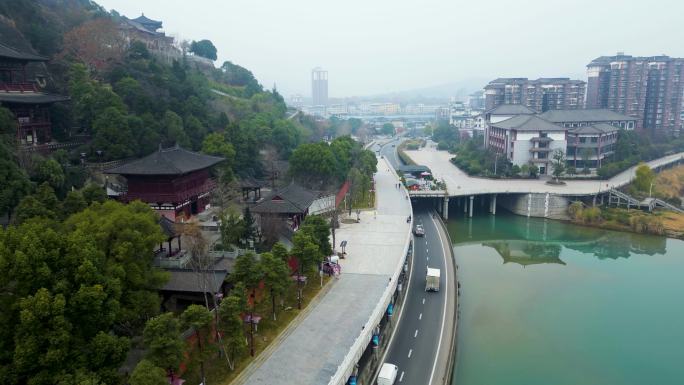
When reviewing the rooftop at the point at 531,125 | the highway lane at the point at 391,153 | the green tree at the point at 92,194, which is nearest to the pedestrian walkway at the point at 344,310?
the green tree at the point at 92,194

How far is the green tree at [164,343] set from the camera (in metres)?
13.5

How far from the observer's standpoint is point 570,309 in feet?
89.1

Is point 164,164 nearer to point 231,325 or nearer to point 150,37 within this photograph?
point 231,325

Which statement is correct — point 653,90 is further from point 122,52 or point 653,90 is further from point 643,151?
point 122,52

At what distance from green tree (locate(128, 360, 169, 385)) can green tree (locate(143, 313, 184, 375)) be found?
629mm

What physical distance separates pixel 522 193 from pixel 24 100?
42.5m

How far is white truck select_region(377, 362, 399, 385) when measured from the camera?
57.1 ft

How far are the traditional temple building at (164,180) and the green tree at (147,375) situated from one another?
17.6m

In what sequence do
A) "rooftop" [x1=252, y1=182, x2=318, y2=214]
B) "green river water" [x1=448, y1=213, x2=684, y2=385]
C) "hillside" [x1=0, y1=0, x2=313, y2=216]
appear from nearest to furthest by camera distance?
1. "green river water" [x1=448, y1=213, x2=684, y2=385]
2. "rooftop" [x1=252, y1=182, x2=318, y2=214]
3. "hillside" [x1=0, y1=0, x2=313, y2=216]

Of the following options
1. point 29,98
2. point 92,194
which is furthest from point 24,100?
point 92,194

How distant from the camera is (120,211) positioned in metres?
19.2

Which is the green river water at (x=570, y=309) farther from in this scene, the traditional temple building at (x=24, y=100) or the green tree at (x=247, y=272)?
the traditional temple building at (x=24, y=100)

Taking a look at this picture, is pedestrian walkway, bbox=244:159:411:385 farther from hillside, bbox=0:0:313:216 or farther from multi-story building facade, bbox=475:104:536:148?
multi-story building facade, bbox=475:104:536:148

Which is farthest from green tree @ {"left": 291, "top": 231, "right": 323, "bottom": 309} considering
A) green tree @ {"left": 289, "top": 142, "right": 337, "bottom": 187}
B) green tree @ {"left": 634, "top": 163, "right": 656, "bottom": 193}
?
green tree @ {"left": 634, "top": 163, "right": 656, "bottom": 193}
